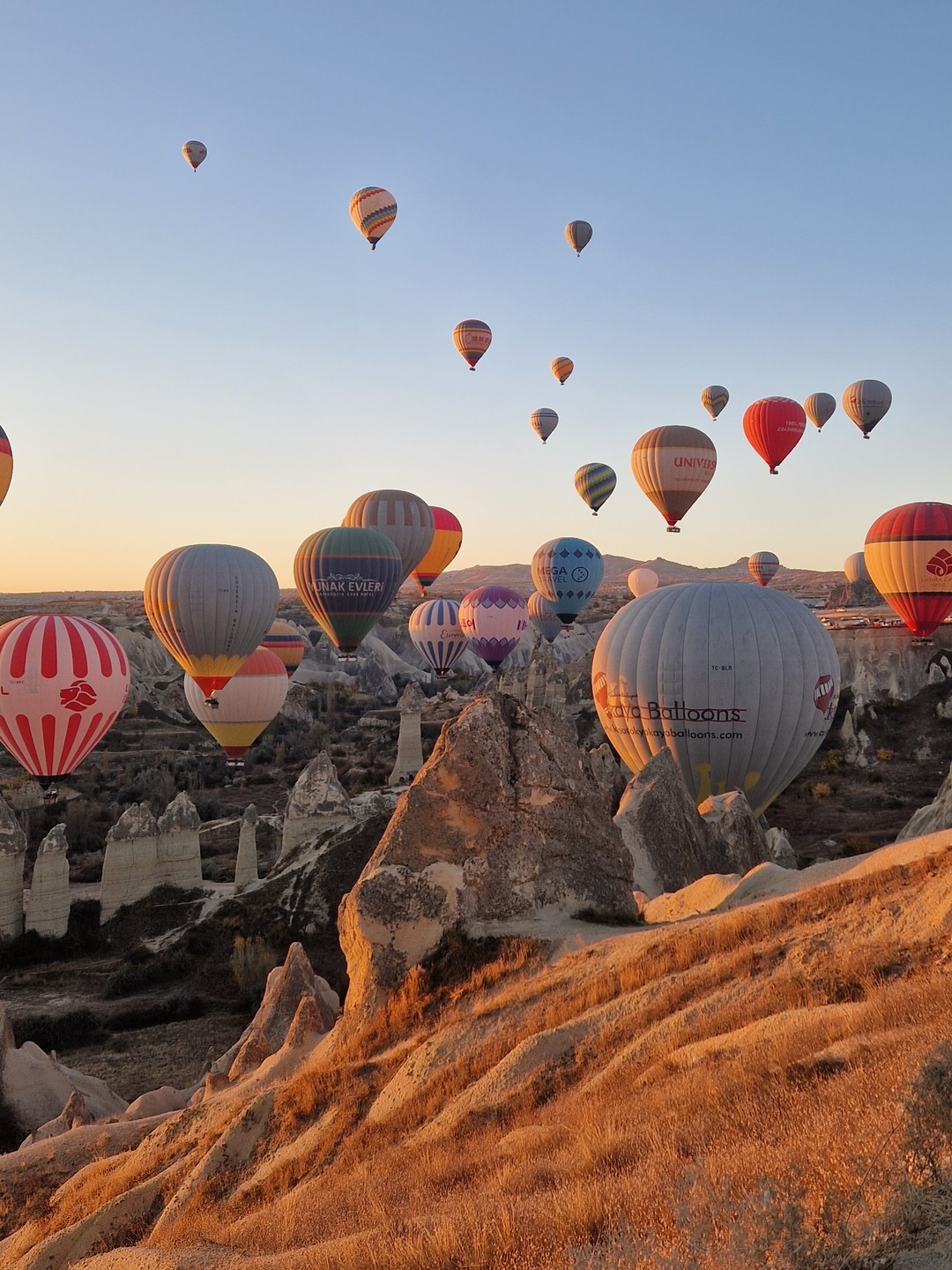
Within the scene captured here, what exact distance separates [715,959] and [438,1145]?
2.53 metres

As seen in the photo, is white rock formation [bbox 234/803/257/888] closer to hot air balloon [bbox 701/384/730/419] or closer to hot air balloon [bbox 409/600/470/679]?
hot air balloon [bbox 409/600/470/679]

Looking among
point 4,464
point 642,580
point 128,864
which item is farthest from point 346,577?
point 642,580

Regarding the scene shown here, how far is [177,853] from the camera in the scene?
83.5ft

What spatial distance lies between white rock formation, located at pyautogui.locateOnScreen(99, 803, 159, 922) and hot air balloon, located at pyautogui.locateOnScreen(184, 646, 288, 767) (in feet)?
41.8

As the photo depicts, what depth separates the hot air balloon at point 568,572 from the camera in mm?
61281

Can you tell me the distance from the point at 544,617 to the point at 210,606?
38.4 metres

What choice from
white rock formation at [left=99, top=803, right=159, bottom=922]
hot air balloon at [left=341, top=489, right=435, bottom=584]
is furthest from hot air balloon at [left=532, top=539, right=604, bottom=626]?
white rock formation at [left=99, top=803, right=159, bottom=922]

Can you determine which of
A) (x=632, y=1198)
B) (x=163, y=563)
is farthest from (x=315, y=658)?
(x=632, y=1198)

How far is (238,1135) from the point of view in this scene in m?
7.71

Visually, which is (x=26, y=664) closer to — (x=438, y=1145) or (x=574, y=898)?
(x=574, y=898)

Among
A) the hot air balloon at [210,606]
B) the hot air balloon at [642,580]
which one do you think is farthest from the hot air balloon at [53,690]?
the hot air balloon at [642,580]

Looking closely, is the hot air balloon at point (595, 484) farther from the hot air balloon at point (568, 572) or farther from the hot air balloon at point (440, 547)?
the hot air balloon at point (440, 547)

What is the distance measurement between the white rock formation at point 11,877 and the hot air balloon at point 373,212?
36496mm

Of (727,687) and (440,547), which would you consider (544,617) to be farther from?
(727,687)
